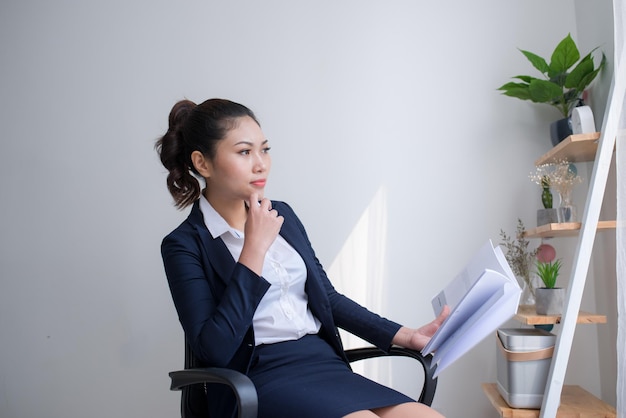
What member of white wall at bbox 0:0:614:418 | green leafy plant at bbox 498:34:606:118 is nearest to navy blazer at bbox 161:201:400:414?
white wall at bbox 0:0:614:418

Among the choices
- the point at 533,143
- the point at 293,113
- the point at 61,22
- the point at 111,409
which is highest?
the point at 61,22

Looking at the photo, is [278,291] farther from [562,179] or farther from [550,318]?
[562,179]

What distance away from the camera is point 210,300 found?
4.64 feet

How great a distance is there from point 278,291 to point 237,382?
1.41ft

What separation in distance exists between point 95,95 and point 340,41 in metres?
1.14

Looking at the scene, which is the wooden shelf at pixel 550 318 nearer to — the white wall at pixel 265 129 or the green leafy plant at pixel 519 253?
the green leafy plant at pixel 519 253

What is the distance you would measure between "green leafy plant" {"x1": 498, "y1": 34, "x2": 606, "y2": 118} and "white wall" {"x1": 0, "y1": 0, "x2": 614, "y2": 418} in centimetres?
20

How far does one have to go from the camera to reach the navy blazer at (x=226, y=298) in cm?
132

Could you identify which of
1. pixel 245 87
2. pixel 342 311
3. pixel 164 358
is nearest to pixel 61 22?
pixel 245 87

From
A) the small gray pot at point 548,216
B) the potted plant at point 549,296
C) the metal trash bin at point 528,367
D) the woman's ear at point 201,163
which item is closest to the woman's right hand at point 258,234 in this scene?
the woman's ear at point 201,163

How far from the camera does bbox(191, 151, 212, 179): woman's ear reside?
5.28 ft

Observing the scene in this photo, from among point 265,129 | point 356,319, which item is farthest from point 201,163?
point 265,129

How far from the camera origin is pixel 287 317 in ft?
4.93

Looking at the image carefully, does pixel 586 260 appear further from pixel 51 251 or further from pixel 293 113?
pixel 51 251
